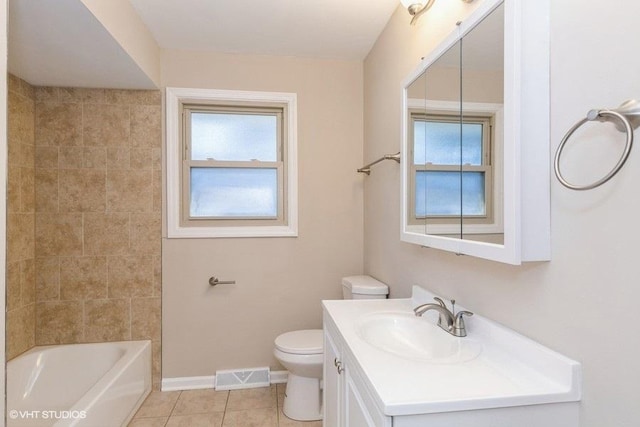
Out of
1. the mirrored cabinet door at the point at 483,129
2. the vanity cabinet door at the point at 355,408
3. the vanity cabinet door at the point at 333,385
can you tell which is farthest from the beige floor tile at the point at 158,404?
the mirrored cabinet door at the point at 483,129

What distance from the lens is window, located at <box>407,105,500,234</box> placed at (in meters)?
1.09

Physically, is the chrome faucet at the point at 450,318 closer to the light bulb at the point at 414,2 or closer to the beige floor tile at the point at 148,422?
the light bulb at the point at 414,2

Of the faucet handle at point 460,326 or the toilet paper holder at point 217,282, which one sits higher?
the faucet handle at point 460,326

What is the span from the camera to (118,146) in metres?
2.34

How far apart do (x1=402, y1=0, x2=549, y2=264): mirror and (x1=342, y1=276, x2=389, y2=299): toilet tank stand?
528mm

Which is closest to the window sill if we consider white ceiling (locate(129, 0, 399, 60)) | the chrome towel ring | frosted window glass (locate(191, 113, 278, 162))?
frosted window glass (locate(191, 113, 278, 162))

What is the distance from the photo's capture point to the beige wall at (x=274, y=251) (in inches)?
94.5

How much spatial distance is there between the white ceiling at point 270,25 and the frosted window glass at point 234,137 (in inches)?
19.1

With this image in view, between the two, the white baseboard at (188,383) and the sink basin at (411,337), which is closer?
the sink basin at (411,337)

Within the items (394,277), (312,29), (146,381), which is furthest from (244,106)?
(146,381)

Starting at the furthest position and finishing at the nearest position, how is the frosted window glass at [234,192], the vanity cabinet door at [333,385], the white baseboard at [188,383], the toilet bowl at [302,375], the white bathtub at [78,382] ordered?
the frosted window glass at [234,192] → the white baseboard at [188,383] → the toilet bowl at [302,375] → the white bathtub at [78,382] → the vanity cabinet door at [333,385]

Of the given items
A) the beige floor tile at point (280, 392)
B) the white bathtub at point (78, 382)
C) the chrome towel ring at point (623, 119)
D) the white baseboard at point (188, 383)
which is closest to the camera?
the chrome towel ring at point (623, 119)

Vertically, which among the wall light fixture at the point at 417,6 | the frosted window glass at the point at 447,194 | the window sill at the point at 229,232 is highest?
the wall light fixture at the point at 417,6

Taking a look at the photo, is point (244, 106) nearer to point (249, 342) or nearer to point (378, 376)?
point (249, 342)
